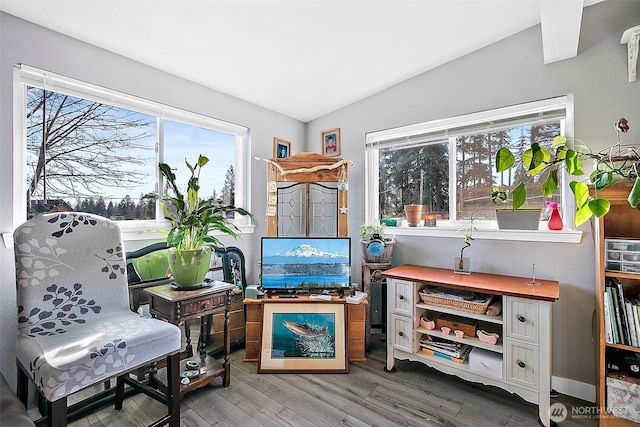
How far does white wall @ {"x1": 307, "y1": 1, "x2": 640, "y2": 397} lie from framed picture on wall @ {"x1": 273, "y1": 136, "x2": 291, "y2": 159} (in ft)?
4.46

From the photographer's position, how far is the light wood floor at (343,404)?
1727 millimetres

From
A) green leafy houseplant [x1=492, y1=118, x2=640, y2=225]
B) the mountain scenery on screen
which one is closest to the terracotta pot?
the mountain scenery on screen

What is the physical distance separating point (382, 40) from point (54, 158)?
230cm

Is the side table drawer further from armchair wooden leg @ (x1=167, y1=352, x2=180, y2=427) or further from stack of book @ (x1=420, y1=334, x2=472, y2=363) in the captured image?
stack of book @ (x1=420, y1=334, x2=472, y2=363)

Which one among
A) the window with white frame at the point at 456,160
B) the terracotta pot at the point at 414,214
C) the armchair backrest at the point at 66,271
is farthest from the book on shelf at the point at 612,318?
the armchair backrest at the point at 66,271

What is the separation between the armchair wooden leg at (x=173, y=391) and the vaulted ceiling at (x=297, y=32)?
76.9 inches

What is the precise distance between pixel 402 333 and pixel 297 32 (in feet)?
7.37

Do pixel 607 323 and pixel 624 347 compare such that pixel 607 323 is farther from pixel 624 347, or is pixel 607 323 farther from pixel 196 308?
pixel 196 308

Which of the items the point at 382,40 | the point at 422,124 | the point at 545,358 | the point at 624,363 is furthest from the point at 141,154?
the point at 624,363

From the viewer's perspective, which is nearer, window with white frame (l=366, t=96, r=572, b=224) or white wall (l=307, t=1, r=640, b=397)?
white wall (l=307, t=1, r=640, b=397)

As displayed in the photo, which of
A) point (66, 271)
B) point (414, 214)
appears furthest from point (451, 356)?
point (66, 271)

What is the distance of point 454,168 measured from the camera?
2.57 m

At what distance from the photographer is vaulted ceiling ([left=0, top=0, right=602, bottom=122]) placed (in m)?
1.67

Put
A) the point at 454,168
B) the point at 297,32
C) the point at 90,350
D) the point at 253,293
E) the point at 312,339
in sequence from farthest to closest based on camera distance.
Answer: the point at 454,168
the point at 253,293
the point at 312,339
the point at 297,32
the point at 90,350
